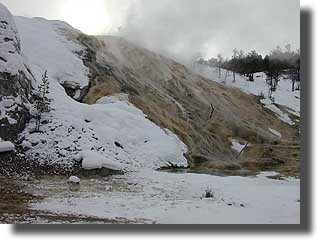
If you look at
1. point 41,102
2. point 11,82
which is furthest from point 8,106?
point 41,102

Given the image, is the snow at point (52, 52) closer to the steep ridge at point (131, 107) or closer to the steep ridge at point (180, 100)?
the steep ridge at point (131, 107)

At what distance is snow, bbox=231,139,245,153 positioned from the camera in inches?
367

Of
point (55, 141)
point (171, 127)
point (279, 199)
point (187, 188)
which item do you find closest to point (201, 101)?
point (171, 127)

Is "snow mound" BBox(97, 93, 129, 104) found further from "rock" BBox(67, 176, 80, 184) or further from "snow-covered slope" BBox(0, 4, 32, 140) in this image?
"rock" BBox(67, 176, 80, 184)

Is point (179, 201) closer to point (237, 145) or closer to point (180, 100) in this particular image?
point (237, 145)

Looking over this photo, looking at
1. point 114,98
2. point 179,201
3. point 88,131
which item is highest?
point 114,98

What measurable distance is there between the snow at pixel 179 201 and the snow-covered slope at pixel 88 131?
38.9 inches

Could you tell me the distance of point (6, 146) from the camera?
19.2 ft

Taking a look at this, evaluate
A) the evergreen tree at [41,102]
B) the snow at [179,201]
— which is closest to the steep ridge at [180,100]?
the evergreen tree at [41,102]

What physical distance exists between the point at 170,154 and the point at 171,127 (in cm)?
166

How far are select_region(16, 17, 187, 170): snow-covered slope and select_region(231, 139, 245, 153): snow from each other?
1363 mm

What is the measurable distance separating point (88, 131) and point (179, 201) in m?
3.05

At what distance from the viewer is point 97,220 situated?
357 centimetres


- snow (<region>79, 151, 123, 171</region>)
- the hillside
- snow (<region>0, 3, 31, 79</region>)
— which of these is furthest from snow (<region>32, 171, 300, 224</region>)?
snow (<region>0, 3, 31, 79</region>)
